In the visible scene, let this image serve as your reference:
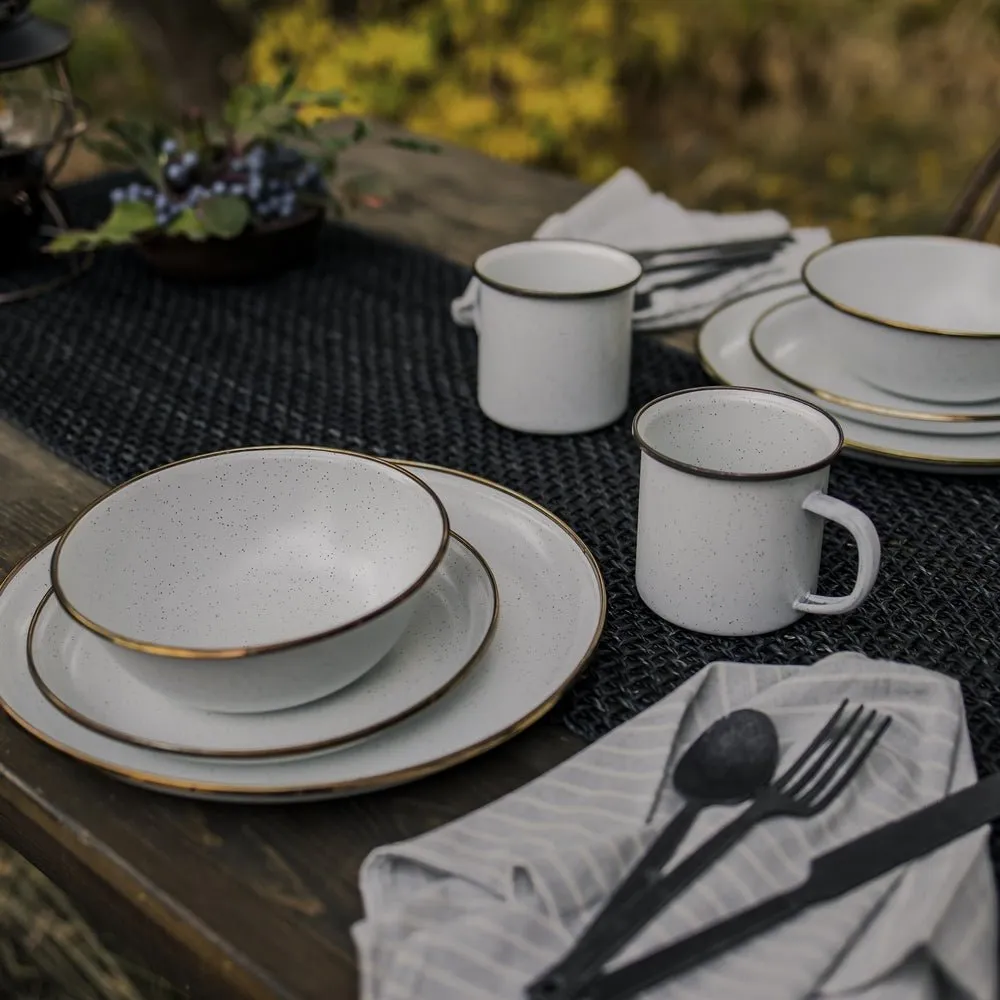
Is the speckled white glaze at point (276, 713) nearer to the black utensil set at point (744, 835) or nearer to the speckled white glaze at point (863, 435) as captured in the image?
the black utensil set at point (744, 835)

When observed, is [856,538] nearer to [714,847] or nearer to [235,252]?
[714,847]

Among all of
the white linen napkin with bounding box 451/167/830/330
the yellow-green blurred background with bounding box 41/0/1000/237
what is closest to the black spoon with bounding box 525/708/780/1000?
the white linen napkin with bounding box 451/167/830/330

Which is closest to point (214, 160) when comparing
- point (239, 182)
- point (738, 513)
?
point (239, 182)

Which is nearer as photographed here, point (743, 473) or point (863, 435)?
point (743, 473)

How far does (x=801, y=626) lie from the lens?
70cm

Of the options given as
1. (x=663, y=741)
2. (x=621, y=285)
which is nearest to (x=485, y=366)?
(x=621, y=285)

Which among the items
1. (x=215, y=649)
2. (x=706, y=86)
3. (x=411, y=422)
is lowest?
(x=706, y=86)

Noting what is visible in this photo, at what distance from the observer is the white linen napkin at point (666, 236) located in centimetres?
111

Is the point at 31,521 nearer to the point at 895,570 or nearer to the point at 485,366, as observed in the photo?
the point at 485,366

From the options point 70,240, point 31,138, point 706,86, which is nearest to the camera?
point 70,240

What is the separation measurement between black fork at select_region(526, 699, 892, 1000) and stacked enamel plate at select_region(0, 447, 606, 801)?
0.11 m

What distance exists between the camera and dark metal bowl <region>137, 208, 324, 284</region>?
117 centimetres

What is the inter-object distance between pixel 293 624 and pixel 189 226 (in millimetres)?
575

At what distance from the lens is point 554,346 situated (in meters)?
0.89
